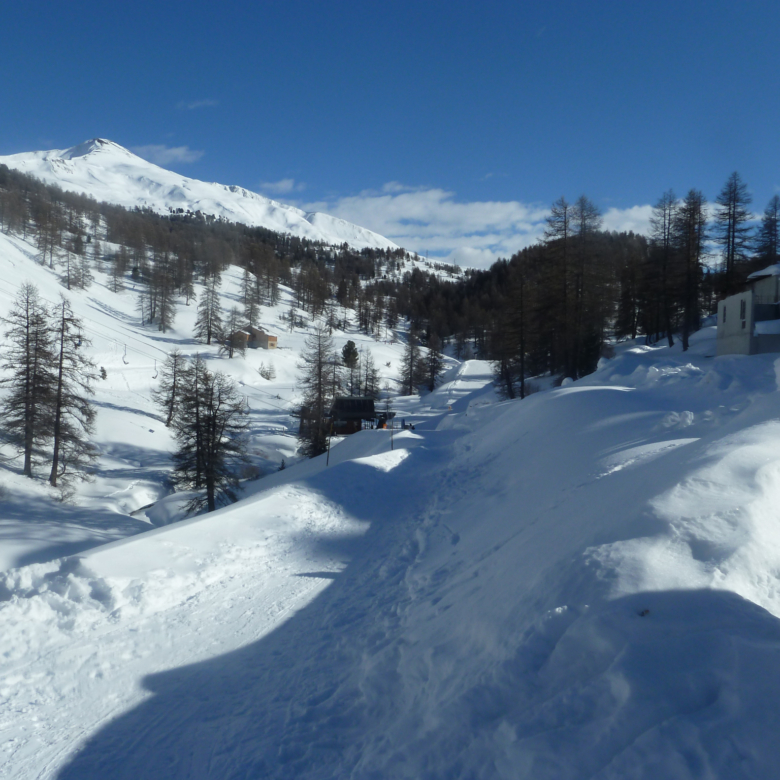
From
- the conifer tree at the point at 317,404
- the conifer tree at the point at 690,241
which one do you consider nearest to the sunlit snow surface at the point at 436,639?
the conifer tree at the point at 317,404

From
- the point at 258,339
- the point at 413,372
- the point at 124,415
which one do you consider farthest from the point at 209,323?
the point at 124,415

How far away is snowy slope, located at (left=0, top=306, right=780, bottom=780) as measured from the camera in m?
3.52

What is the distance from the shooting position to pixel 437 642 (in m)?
5.58

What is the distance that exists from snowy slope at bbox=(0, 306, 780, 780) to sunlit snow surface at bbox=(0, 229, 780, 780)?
0.02 meters

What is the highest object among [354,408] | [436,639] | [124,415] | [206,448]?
[436,639]

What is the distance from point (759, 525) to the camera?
5.69 meters

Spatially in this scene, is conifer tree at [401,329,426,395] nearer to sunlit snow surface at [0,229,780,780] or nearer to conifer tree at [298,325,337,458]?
conifer tree at [298,325,337,458]

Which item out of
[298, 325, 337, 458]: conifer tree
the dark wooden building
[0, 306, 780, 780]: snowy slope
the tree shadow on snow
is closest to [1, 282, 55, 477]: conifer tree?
[298, 325, 337, 458]: conifer tree

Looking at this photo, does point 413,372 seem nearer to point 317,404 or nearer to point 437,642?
point 317,404

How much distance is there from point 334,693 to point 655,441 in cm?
995

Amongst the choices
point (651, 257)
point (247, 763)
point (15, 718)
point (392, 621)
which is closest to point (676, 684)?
point (247, 763)

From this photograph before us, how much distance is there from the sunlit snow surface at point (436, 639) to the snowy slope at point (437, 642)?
2cm

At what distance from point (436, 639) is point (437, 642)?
9 cm

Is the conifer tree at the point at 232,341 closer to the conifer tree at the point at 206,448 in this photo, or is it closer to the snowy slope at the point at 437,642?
the conifer tree at the point at 206,448
